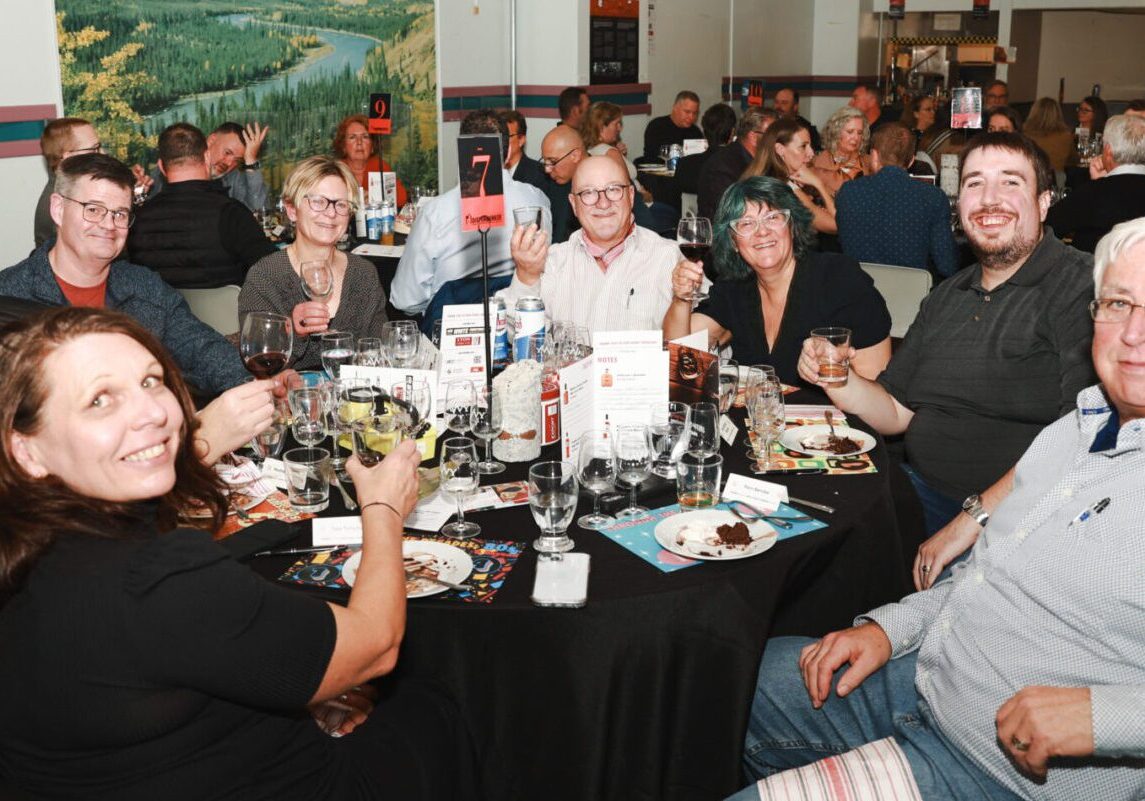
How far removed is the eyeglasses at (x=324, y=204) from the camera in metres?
3.69

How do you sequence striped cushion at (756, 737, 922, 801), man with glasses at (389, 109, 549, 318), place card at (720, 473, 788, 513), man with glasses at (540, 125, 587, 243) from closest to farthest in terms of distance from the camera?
1. striped cushion at (756, 737, 922, 801)
2. place card at (720, 473, 788, 513)
3. man with glasses at (389, 109, 549, 318)
4. man with glasses at (540, 125, 587, 243)

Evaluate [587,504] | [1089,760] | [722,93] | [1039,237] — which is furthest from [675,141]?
[1089,760]

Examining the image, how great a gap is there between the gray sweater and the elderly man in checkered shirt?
2052mm

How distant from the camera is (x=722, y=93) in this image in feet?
42.8

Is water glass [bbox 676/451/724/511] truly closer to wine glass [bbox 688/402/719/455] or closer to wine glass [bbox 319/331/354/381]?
wine glass [bbox 688/402/719/455]

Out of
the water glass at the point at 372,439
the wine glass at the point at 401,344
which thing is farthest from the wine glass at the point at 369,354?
the water glass at the point at 372,439

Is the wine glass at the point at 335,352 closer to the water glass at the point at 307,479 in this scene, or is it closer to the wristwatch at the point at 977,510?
the water glass at the point at 307,479

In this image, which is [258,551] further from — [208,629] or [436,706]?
[208,629]

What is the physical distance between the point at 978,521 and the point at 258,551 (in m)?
1.58

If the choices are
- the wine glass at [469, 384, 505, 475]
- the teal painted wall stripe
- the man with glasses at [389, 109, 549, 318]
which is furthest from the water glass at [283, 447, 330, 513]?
the teal painted wall stripe

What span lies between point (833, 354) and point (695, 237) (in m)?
0.81

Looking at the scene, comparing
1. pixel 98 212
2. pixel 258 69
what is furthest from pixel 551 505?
pixel 258 69

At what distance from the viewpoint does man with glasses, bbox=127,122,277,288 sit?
181 inches

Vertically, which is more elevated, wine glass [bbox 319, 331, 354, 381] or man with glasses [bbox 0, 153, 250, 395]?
man with glasses [bbox 0, 153, 250, 395]
